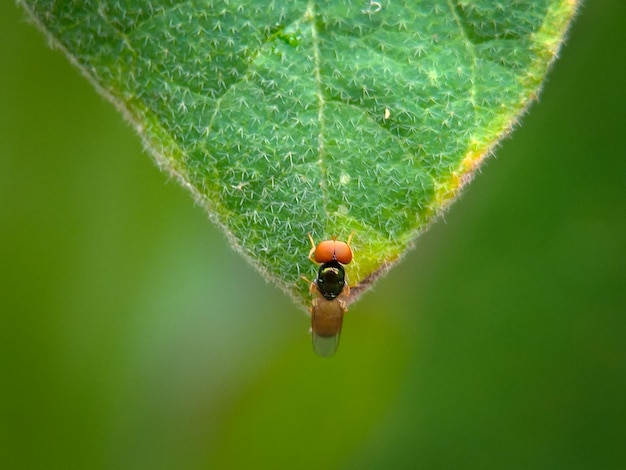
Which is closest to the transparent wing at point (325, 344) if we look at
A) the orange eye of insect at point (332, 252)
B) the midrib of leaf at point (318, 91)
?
the orange eye of insect at point (332, 252)

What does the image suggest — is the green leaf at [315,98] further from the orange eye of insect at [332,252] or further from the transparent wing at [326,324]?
the transparent wing at [326,324]

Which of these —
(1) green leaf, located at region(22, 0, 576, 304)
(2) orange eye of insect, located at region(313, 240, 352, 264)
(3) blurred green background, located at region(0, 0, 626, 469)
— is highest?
(1) green leaf, located at region(22, 0, 576, 304)

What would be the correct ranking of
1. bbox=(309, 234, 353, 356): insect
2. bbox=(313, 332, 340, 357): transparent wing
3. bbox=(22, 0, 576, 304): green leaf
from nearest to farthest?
bbox=(22, 0, 576, 304): green leaf < bbox=(309, 234, 353, 356): insect < bbox=(313, 332, 340, 357): transparent wing

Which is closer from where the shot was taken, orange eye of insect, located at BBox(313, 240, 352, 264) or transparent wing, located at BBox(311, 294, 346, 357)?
orange eye of insect, located at BBox(313, 240, 352, 264)

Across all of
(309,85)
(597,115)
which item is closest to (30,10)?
(309,85)

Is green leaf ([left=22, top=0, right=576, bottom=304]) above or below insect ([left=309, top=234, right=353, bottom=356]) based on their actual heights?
above

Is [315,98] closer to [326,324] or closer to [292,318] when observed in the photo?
[326,324]

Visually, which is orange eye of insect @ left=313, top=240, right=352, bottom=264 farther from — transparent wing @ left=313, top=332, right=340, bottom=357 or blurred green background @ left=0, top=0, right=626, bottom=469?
blurred green background @ left=0, top=0, right=626, bottom=469

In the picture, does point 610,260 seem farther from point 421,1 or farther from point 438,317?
point 421,1

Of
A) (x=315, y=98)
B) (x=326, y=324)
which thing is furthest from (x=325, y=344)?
(x=315, y=98)

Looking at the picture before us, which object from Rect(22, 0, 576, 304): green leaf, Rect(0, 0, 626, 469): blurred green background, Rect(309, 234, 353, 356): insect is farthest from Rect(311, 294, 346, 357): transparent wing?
Rect(22, 0, 576, 304): green leaf
